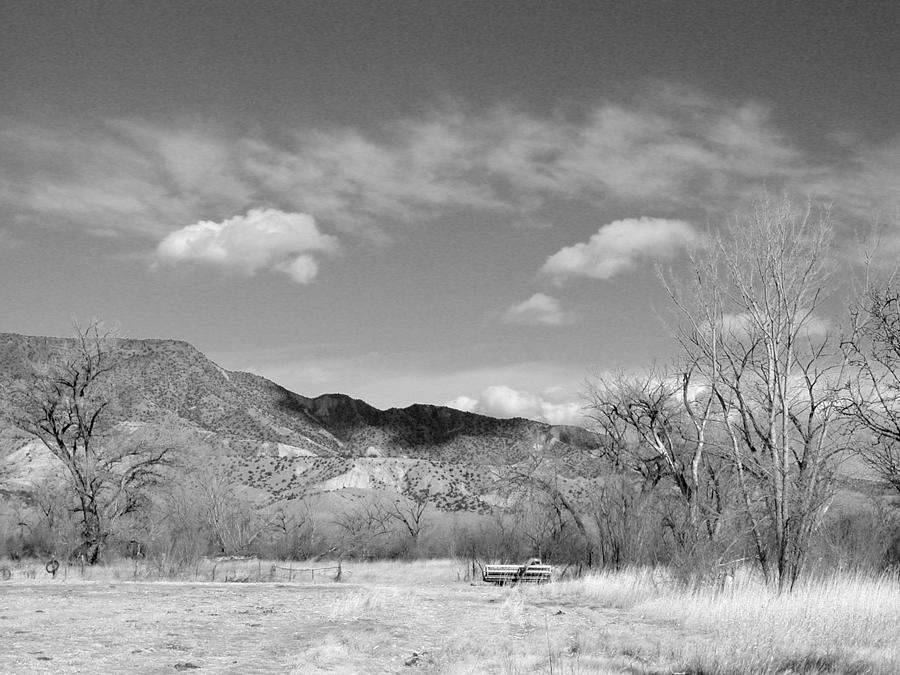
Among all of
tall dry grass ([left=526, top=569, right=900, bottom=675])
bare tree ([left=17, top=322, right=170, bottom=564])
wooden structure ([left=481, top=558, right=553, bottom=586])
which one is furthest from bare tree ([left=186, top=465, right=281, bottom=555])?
tall dry grass ([left=526, top=569, right=900, bottom=675])

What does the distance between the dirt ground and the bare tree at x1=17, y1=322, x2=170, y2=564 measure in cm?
836

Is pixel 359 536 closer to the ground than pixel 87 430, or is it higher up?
closer to the ground

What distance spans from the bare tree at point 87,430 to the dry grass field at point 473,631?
29.9 ft

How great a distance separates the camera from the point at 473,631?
50.2ft

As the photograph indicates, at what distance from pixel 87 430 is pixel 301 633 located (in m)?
19.9

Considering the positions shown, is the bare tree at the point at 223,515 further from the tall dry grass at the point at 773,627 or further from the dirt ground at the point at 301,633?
the tall dry grass at the point at 773,627

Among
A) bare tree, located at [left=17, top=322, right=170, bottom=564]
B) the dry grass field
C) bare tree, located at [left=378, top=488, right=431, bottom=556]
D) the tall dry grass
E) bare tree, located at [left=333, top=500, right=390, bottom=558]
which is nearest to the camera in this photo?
the tall dry grass

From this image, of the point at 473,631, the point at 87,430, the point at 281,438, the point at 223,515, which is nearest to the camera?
the point at 473,631

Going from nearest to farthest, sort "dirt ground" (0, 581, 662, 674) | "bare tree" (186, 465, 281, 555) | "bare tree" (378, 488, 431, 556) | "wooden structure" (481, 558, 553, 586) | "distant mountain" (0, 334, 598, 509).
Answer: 1. "dirt ground" (0, 581, 662, 674)
2. "wooden structure" (481, 558, 553, 586)
3. "bare tree" (186, 465, 281, 555)
4. "bare tree" (378, 488, 431, 556)
5. "distant mountain" (0, 334, 598, 509)

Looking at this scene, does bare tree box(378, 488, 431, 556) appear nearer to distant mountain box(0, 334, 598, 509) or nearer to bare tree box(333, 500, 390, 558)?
bare tree box(333, 500, 390, 558)

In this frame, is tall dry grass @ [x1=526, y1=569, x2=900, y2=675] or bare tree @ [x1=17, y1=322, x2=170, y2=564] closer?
tall dry grass @ [x1=526, y1=569, x2=900, y2=675]

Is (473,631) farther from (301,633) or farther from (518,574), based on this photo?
(518,574)

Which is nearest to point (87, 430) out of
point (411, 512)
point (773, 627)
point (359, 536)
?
point (773, 627)

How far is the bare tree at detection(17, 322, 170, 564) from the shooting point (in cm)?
3116
